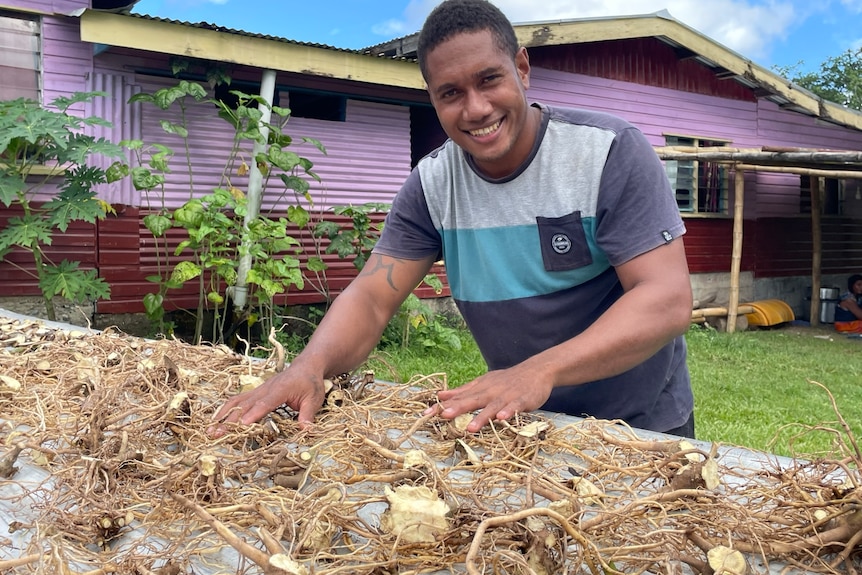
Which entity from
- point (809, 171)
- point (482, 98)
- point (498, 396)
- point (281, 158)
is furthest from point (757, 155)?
point (498, 396)

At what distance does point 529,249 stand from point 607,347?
462 mm

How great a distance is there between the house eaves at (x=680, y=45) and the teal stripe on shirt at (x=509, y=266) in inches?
259

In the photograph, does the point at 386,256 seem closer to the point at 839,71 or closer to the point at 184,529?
the point at 184,529

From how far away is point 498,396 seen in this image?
5.05 ft

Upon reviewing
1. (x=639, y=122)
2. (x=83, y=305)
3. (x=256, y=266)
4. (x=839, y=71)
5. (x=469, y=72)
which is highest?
(x=839, y=71)

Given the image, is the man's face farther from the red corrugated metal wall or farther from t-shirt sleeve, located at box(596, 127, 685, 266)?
the red corrugated metal wall

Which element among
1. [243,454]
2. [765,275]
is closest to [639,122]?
[765,275]

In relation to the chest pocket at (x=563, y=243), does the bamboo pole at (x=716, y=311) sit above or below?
below

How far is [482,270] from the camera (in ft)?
6.97

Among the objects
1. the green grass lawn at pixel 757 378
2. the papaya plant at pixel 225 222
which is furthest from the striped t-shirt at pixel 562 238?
the papaya plant at pixel 225 222

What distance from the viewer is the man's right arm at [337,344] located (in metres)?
1.66

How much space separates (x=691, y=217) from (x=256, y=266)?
7817 mm

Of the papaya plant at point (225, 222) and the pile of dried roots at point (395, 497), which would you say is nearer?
the pile of dried roots at point (395, 497)

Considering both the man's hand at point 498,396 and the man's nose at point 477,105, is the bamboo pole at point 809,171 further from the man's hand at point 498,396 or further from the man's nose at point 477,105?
the man's hand at point 498,396
